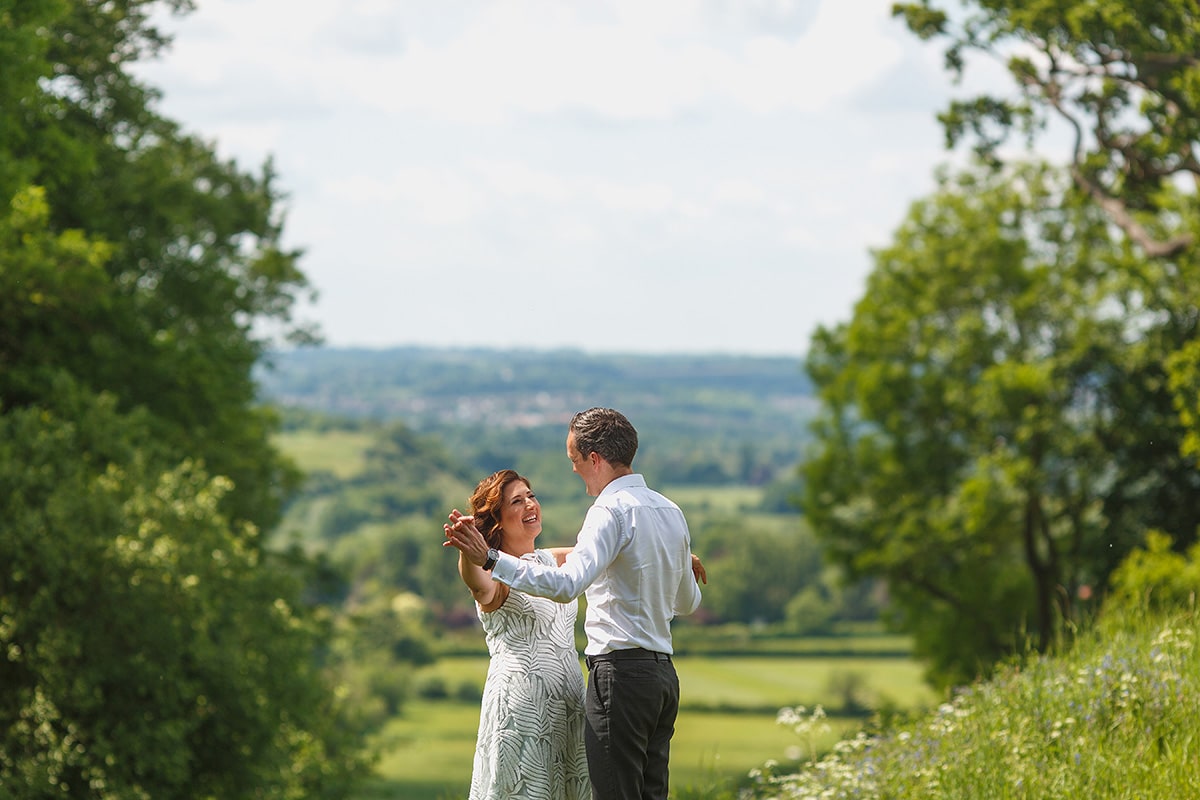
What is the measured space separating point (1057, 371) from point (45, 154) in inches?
848

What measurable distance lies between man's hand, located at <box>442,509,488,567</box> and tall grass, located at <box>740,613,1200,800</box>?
9.27 feet

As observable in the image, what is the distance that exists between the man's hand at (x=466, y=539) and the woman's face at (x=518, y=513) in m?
0.56

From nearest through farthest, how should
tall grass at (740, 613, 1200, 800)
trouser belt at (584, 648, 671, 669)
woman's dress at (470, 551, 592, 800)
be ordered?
trouser belt at (584, 648, 671, 669) < woman's dress at (470, 551, 592, 800) < tall grass at (740, 613, 1200, 800)

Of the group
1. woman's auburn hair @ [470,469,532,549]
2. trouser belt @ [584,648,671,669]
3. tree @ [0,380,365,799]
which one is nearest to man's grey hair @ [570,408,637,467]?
woman's auburn hair @ [470,469,532,549]

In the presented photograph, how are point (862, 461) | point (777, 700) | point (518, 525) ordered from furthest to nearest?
point (777, 700) → point (862, 461) → point (518, 525)

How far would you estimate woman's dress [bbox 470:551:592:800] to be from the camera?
590 cm

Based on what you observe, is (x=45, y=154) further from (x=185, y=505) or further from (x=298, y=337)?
(x=298, y=337)

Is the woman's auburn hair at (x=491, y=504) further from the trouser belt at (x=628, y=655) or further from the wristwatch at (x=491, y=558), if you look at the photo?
the trouser belt at (x=628, y=655)

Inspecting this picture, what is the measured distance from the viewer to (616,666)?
5668 millimetres

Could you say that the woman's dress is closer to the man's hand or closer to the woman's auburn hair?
the woman's auburn hair

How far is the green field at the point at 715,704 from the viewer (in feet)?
231

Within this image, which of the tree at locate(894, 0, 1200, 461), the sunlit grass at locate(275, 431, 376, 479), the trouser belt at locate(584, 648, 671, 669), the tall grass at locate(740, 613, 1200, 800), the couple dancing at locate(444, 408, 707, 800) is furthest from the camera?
the sunlit grass at locate(275, 431, 376, 479)

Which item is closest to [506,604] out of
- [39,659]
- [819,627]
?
[39,659]

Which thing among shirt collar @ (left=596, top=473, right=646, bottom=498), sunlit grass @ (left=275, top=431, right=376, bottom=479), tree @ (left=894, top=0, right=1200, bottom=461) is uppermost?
tree @ (left=894, top=0, right=1200, bottom=461)
